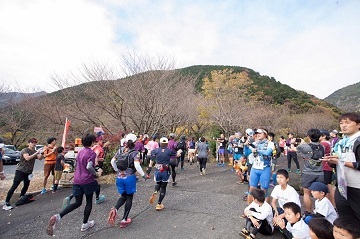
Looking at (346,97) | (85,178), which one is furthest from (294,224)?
(346,97)

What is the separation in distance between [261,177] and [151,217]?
249 centimetres

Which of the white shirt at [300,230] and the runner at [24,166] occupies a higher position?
the runner at [24,166]

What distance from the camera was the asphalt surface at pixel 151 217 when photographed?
3.94 meters

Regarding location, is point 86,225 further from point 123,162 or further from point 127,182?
point 123,162

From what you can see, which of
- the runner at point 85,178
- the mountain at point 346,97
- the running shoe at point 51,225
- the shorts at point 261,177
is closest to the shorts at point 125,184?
the runner at point 85,178

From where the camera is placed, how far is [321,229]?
2.32m

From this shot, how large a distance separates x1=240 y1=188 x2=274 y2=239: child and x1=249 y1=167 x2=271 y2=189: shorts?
2.25 feet

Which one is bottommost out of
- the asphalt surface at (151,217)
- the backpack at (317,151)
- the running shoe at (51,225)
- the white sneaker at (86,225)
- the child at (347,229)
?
the asphalt surface at (151,217)

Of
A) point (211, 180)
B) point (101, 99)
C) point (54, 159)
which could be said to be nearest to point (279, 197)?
point (211, 180)

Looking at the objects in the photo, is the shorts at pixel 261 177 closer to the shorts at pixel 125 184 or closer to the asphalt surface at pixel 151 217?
the asphalt surface at pixel 151 217

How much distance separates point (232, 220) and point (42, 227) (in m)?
3.85

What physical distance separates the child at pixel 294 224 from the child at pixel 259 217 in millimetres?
291

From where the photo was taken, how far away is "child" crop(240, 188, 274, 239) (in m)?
3.48

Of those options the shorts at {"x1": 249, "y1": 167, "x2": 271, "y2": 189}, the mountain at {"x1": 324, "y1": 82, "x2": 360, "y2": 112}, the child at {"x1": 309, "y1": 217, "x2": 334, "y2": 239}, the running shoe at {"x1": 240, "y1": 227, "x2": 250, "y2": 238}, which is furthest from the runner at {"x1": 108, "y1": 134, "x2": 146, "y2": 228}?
the mountain at {"x1": 324, "y1": 82, "x2": 360, "y2": 112}
